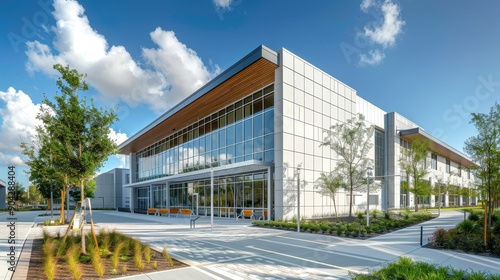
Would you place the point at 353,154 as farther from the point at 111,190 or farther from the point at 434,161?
the point at 111,190

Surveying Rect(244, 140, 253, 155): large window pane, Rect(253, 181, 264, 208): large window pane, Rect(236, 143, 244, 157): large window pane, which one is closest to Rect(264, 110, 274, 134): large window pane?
Rect(244, 140, 253, 155): large window pane

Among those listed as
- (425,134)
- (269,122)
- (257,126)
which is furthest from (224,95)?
(425,134)

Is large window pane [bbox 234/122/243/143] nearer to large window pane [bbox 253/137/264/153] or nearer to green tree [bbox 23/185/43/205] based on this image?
large window pane [bbox 253/137/264/153]

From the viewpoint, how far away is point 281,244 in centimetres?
1282

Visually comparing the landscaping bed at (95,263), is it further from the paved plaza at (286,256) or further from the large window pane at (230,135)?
the large window pane at (230,135)

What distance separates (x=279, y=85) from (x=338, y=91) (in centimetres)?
874

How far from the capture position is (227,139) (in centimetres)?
2844

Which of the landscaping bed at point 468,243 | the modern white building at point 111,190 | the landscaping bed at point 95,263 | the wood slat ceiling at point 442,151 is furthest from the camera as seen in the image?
the modern white building at point 111,190

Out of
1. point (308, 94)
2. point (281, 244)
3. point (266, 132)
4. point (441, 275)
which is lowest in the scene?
point (281, 244)

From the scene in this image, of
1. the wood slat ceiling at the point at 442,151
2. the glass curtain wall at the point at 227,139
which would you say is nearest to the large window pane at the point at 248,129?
the glass curtain wall at the point at 227,139

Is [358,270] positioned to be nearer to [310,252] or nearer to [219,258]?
[310,252]

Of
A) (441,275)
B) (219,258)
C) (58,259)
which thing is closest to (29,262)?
(58,259)

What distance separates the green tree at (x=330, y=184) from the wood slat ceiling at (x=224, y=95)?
8794 mm

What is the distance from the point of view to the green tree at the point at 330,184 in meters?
22.6
